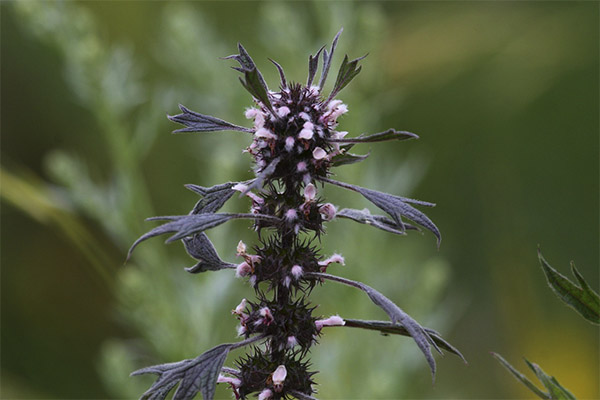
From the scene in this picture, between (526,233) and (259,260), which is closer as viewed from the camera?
(259,260)

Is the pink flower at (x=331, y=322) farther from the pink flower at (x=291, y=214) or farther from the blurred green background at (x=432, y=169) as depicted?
the blurred green background at (x=432, y=169)

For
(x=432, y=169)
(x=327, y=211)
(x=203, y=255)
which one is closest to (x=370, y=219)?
(x=327, y=211)

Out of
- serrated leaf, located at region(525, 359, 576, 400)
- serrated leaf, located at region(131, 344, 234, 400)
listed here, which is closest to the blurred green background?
serrated leaf, located at region(525, 359, 576, 400)

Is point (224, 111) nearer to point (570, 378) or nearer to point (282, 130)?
point (282, 130)

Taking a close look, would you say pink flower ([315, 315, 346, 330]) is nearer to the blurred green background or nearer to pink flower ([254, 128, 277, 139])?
pink flower ([254, 128, 277, 139])

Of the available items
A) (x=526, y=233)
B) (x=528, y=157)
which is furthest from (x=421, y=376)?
(x=528, y=157)

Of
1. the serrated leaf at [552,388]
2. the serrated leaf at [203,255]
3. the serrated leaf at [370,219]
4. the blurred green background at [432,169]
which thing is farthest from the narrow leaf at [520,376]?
the blurred green background at [432,169]
